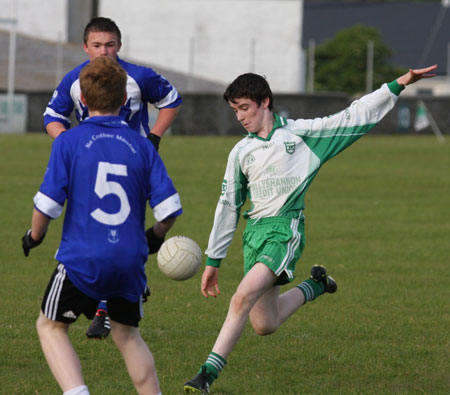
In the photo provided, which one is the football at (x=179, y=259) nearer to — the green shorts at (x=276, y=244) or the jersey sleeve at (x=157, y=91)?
the green shorts at (x=276, y=244)

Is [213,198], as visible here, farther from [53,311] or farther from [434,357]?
[53,311]

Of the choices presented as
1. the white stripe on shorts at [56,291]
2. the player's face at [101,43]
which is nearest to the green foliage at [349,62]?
the player's face at [101,43]

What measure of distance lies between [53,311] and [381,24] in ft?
247

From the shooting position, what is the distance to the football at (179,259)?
19.2ft

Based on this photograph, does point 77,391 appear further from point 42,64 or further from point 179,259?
point 42,64

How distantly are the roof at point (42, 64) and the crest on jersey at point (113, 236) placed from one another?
40152 millimetres

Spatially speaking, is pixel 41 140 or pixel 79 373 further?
pixel 41 140

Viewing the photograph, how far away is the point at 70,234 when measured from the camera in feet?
15.1

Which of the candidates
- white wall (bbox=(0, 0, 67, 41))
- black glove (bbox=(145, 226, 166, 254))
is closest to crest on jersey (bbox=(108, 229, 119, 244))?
black glove (bbox=(145, 226, 166, 254))

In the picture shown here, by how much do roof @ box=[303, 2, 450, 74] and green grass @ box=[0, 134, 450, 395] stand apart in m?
57.3

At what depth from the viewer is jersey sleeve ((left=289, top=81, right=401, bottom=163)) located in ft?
20.4

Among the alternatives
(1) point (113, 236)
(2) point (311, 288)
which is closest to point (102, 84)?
(1) point (113, 236)

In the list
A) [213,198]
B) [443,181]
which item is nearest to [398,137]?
[443,181]

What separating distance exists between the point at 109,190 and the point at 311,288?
2818 mm
